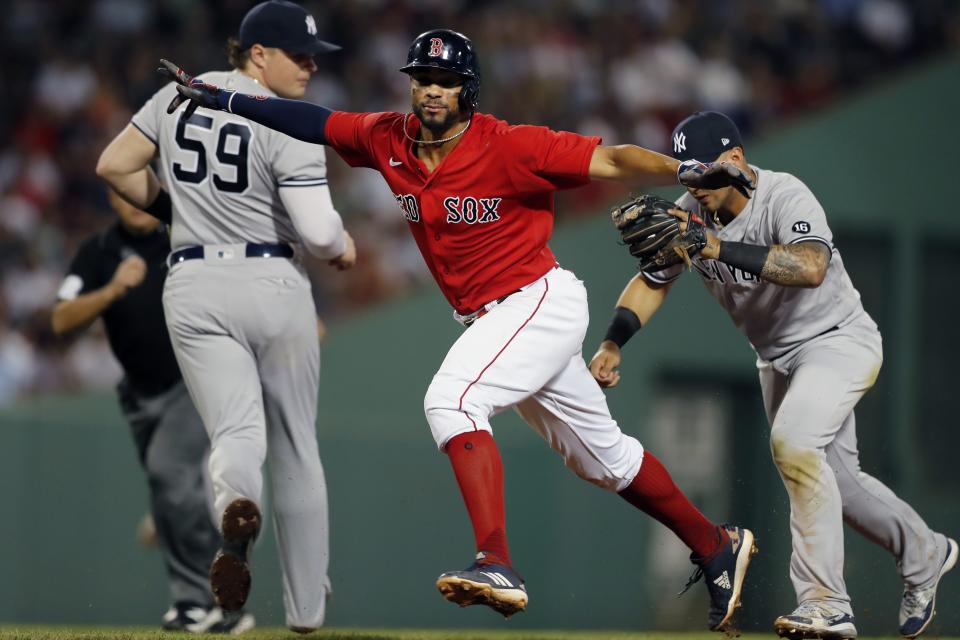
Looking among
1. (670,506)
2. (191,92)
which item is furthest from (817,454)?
(191,92)

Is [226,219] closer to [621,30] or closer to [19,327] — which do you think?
[19,327]

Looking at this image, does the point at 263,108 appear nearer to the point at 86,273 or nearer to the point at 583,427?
the point at 583,427

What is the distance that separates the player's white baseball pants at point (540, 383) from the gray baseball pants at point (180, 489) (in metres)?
2.15

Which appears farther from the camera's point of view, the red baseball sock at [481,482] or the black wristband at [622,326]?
the black wristband at [622,326]

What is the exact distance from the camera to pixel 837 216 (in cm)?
1094

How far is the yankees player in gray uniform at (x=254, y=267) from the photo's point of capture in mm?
5133

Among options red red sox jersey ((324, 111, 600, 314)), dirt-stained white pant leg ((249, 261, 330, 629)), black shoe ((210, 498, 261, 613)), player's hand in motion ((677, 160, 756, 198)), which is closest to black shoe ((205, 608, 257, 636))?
dirt-stained white pant leg ((249, 261, 330, 629))

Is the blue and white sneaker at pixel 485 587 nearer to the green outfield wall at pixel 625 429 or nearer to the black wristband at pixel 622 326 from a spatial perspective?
the black wristband at pixel 622 326

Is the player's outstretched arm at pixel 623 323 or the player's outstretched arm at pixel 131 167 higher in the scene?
the player's outstretched arm at pixel 131 167

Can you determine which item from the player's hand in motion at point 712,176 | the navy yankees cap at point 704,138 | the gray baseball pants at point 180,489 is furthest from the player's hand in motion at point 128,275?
the player's hand in motion at point 712,176

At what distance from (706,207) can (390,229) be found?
20.0ft

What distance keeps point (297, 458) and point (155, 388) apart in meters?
1.39

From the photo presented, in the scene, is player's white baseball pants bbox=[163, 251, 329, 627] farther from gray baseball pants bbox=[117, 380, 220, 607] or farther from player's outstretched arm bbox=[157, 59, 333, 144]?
gray baseball pants bbox=[117, 380, 220, 607]

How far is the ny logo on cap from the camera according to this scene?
4.96m
